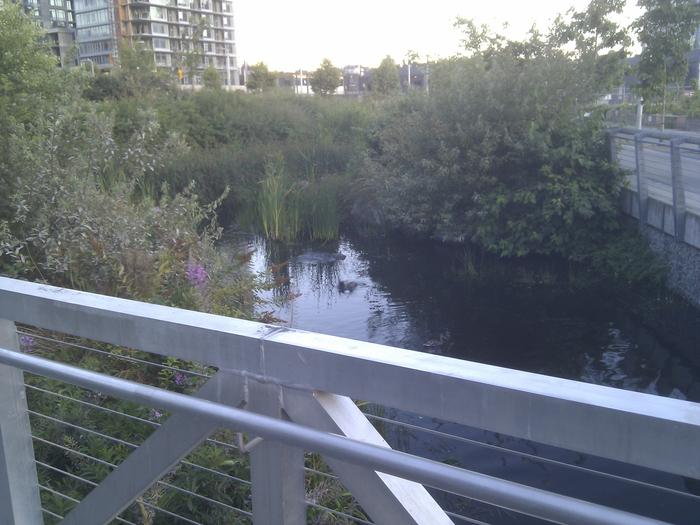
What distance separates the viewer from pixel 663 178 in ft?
39.4

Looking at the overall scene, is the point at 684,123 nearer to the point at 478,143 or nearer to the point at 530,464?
the point at 478,143

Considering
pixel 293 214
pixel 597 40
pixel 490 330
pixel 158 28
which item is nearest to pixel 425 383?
pixel 490 330

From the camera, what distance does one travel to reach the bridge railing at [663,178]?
9.96 meters

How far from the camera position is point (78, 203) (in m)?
6.12

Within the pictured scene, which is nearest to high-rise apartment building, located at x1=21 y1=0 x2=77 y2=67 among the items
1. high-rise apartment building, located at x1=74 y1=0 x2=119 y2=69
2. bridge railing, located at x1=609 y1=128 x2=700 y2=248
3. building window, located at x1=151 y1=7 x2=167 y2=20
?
high-rise apartment building, located at x1=74 y1=0 x2=119 y2=69

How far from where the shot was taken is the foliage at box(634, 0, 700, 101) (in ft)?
62.8

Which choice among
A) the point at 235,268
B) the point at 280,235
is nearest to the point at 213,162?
the point at 280,235

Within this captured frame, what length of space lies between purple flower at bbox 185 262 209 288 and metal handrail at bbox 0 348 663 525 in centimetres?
388

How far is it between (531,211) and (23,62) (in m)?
9.10

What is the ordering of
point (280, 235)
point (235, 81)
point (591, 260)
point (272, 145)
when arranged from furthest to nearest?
point (235, 81) < point (272, 145) < point (280, 235) < point (591, 260)

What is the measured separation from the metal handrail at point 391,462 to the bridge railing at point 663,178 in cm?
916

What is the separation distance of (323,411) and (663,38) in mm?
20873

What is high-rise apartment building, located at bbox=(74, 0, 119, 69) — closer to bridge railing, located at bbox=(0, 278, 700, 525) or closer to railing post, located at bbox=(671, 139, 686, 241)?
railing post, located at bbox=(671, 139, 686, 241)

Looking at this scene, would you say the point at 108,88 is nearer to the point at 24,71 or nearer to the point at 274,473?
the point at 24,71
